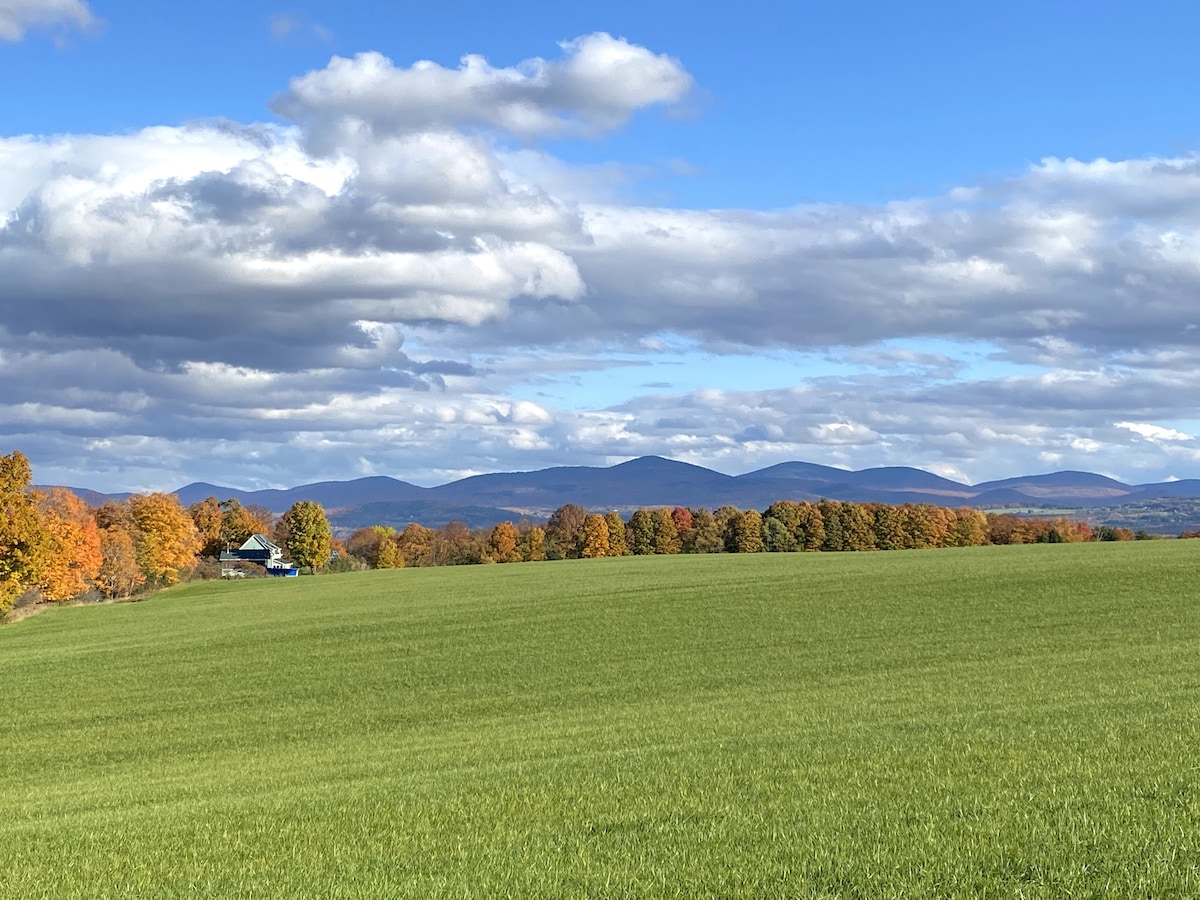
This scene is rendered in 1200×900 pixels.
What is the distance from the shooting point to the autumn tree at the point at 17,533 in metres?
59.8

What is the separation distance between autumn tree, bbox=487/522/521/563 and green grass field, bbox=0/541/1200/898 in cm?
8831

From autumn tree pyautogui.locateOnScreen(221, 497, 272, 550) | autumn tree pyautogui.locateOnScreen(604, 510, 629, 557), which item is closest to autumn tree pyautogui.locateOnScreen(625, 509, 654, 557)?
autumn tree pyautogui.locateOnScreen(604, 510, 629, 557)

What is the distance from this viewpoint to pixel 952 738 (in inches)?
591

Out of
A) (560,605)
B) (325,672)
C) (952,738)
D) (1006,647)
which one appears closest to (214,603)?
(560,605)

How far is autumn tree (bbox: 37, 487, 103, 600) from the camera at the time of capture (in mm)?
71938

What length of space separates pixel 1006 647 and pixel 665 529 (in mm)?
105910

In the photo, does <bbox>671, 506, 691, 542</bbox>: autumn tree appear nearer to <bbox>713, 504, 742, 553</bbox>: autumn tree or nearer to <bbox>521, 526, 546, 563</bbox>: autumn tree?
<bbox>713, 504, 742, 553</bbox>: autumn tree

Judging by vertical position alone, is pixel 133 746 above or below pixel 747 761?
below

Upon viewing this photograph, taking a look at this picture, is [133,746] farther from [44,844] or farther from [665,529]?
[665,529]

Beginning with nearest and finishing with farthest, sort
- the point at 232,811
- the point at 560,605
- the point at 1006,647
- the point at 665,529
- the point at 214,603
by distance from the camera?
the point at 232,811, the point at 1006,647, the point at 560,605, the point at 214,603, the point at 665,529

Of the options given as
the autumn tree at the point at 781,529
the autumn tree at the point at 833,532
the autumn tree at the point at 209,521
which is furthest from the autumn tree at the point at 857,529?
the autumn tree at the point at 209,521

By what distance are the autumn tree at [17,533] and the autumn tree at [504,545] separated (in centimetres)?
8358

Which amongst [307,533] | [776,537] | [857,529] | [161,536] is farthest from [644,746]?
[307,533]

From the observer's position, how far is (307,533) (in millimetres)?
129875
